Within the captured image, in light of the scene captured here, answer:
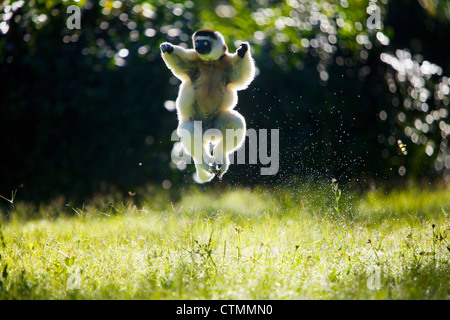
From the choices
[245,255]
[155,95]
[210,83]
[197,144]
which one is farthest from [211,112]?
[155,95]

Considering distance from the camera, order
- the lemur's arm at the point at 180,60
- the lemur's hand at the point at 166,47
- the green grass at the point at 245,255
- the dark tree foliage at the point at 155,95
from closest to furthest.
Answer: the lemur's hand at the point at 166,47 → the lemur's arm at the point at 180,60 → the green grass at the point at 245,255 → the dark tree foliage at the point at 155,95

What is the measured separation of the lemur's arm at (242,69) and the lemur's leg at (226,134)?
207 millimetres

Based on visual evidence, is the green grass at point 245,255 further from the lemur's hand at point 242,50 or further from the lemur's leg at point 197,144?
the lemur's hand at point 242,50

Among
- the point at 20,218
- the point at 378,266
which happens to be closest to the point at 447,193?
the point at 378,266

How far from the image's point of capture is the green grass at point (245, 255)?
314 centimetres

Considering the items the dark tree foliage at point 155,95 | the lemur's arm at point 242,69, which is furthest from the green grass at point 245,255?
the lemur's arm at point 242,69

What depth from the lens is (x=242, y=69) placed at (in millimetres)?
3092

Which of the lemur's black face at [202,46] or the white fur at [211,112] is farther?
the white fur at [211,112]

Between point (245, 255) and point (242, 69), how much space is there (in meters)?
1.39

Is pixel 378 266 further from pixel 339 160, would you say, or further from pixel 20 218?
pixel 20 218

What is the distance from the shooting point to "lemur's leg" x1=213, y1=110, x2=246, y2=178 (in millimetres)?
3184

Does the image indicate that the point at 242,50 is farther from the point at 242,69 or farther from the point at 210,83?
the point at 210,83

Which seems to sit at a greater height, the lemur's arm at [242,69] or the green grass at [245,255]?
the lemur's arm at [242,69]
